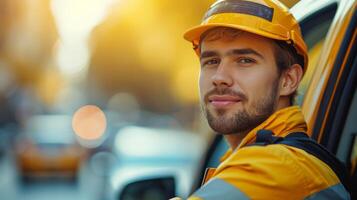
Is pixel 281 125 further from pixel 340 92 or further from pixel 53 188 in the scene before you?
pixel 53 188

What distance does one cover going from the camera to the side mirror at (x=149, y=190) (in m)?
3.94

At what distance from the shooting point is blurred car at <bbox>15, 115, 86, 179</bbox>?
66.2 ft

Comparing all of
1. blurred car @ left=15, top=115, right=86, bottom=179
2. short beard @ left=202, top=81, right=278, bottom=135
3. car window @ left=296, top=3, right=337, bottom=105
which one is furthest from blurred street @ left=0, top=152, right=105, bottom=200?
short beard @ left=202, top=81, right=278, bottom=135

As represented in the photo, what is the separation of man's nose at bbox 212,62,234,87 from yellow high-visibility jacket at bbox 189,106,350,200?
14.0 inches

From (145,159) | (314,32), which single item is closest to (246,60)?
(314,32)

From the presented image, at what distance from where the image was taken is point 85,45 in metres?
67.5

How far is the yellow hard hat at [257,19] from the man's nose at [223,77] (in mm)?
149

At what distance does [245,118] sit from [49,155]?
17886 millimetres

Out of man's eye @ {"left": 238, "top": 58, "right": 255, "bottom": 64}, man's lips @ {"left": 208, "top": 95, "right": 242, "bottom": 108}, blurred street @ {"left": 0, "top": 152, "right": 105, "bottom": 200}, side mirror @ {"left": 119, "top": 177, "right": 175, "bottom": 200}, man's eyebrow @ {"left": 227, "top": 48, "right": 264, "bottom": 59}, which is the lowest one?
blurred street @ {"left": 0, "top": 152, "right": 105, "bottom": 200}

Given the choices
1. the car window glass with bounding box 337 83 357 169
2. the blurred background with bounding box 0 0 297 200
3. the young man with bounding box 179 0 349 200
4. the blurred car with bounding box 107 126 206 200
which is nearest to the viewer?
the young man with bounding box 179 0 349 200

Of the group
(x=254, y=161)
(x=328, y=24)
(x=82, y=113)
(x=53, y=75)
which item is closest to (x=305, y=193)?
(x=254, y=161)

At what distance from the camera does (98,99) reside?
69.8 m

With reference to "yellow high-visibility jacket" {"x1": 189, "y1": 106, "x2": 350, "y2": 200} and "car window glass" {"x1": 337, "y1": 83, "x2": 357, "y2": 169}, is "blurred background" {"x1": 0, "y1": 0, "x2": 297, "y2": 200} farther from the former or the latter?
"yellow high-visibility jacket" {"x1": 189, "y1": 106, "x2": 350, "y2": 200}

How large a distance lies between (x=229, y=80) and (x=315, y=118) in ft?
1.60
